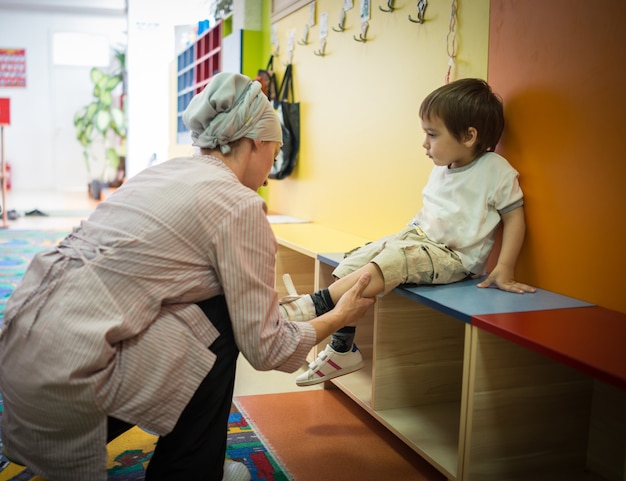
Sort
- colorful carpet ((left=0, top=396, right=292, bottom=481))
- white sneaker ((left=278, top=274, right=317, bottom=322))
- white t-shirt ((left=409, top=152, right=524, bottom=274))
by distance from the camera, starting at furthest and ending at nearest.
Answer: white t-shirt ((left=409, top=152, right=524, bottom=274)) → white sneaker ((left=278, top=274, right=317, bottom=322)) → colorful carpet ((left=0, top=396, right=292, bottom=481))

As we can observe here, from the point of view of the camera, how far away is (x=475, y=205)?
1.83 meters

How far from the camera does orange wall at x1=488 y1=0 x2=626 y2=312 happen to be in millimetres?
1527

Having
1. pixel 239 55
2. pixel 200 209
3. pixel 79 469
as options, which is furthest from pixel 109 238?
pixel 239 55

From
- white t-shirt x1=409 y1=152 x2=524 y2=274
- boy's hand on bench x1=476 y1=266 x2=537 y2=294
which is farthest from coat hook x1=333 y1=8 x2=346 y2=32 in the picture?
boy's hand on bench x1=476 y1=266 x2=537 y2=294

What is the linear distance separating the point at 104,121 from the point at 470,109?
836 cm

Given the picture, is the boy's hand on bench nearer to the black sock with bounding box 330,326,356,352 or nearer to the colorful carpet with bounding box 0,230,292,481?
the black sock with bounding box 330,326,356,352

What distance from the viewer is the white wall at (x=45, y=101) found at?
9898 millimetres

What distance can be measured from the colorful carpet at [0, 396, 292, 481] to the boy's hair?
1015mm

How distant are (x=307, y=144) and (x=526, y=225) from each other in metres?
1.86

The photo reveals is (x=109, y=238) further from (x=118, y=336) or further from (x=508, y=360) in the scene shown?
(x=508, y=360)

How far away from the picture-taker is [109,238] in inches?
48.7

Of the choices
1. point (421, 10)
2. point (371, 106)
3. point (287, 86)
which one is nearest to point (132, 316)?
point (421, 10)

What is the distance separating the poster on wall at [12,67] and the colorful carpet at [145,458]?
31.2 ft

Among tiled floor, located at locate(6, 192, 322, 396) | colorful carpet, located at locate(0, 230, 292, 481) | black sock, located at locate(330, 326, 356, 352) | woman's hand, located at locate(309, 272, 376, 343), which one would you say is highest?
woman's hand, located at locate(309, 272, 376, 343)
